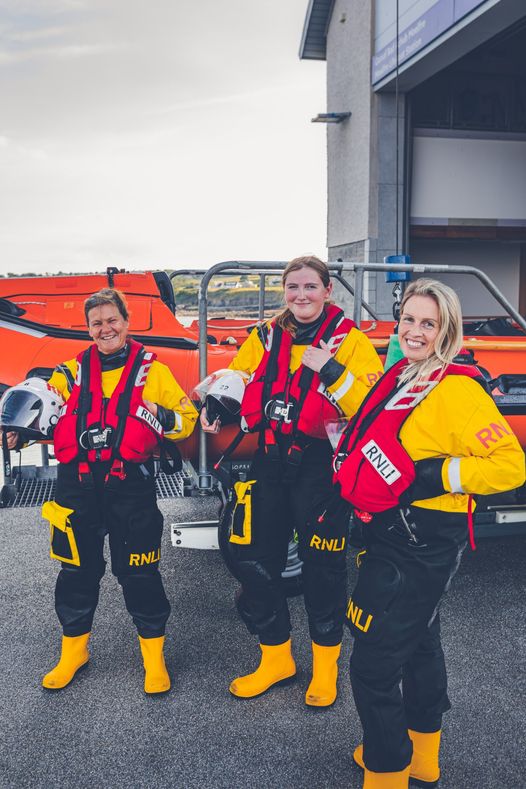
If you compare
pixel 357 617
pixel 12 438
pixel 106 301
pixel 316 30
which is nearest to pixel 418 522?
pixel 357 617

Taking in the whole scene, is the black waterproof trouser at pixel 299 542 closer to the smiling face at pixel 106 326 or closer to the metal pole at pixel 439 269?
the smiling face at pixel 106 326

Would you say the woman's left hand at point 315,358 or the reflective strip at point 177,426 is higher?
the woman's left hand at point 315,358

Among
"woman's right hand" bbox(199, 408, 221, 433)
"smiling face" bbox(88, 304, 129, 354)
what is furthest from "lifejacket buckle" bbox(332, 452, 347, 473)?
"smiling face" bbox(88, 304, 129, 354)

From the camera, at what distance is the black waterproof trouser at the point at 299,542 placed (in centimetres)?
220

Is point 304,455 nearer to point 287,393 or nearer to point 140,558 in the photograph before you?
point 287,393

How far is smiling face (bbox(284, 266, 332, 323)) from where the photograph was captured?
216cm

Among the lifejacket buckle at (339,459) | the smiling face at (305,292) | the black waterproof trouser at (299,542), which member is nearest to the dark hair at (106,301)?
the smiling face at (305,292)

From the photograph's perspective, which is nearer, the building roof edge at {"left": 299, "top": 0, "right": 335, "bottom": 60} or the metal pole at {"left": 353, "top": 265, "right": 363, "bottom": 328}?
the metal pole at {"left": 353, "top": 265, "right": 363, "bottom": 328}

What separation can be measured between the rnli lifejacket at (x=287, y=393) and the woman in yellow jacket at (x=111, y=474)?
284 millimetres

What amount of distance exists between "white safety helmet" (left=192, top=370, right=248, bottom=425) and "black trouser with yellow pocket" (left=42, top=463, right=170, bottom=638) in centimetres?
31

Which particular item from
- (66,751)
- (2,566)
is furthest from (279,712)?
(2,566)

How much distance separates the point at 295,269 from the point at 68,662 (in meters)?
1.67

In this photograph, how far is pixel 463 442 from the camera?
161 centimetres

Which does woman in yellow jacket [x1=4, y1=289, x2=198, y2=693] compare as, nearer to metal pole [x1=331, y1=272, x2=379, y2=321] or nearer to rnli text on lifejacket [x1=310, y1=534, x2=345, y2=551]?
rnli text on lifejacket [x1=310, y1=534, x2=345, y2=551]
